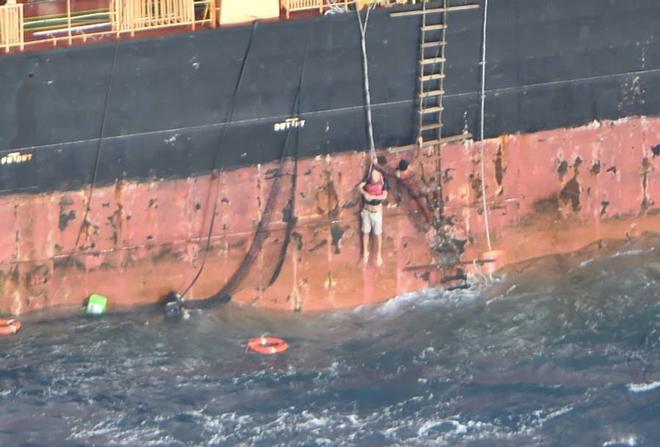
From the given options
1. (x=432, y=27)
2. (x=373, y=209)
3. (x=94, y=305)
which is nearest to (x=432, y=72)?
(x=432, y=27)

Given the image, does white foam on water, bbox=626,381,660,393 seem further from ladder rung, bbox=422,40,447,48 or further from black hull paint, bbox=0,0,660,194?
ladder rung, bbox=422,40,447,48

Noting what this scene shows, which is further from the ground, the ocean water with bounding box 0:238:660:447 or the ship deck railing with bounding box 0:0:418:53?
the ship deck railing with bounding box 0:0:418:53

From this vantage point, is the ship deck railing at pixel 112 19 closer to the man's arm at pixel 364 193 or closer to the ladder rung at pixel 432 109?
the ladder rung at pixel 432 109

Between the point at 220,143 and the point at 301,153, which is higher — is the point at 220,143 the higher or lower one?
the higher one

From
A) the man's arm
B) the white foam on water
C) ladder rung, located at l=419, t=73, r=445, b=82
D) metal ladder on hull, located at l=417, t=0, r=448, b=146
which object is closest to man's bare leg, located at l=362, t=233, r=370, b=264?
the man's arm

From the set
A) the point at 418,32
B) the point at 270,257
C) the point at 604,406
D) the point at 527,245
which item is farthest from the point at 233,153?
the point at 604,406

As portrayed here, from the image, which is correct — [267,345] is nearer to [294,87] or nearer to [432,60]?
[294,87]

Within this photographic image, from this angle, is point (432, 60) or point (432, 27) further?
point (432, 60)

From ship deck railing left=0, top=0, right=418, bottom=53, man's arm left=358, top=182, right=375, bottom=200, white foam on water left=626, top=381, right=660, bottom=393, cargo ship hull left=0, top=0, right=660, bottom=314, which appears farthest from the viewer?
man's arm left=358, top=182, right=375, bottom=200
